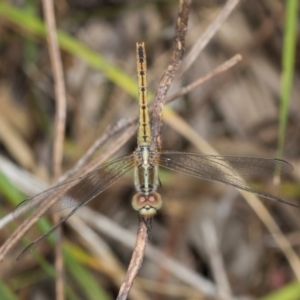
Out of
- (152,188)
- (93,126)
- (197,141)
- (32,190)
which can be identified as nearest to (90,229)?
(32,190)

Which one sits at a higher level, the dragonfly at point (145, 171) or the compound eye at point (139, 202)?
the dragonfly at point (145, 171)

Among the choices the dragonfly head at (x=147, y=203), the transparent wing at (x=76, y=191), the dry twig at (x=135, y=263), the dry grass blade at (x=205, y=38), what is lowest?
the dry twig at (x=135, y=263)

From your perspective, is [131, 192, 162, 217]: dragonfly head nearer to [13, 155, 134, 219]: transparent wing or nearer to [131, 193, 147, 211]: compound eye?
[131, 193, 147, 211]: compound eye

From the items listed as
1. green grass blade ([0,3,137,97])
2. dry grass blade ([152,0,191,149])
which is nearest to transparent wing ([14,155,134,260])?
dry grass blade ([152,0,191,149])

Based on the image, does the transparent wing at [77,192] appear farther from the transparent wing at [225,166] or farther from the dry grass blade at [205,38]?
the dry grass blade at [205,38]

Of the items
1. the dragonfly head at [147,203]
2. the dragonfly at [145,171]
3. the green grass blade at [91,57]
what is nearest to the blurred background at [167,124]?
the green grass blade at [91,57]

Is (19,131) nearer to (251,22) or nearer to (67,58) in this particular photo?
(67,58)

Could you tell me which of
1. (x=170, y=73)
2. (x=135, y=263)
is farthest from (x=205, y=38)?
(x=135, y=263)

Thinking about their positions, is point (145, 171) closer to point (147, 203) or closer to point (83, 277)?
point (147, 203)
